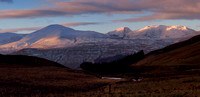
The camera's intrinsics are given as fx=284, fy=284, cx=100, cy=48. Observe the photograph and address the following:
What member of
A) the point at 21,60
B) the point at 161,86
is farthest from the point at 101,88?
the point at 21,60

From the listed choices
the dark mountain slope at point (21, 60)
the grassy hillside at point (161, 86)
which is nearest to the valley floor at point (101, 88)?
the grassy hillside at point (161, 86)

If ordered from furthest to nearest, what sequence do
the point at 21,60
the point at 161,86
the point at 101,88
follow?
the point at 21,60 → the point at 101,88 → the point at 161,86

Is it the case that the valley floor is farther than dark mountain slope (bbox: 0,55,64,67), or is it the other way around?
dark mountain slope (bbox: 0,55,64,67)

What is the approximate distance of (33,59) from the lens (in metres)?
138

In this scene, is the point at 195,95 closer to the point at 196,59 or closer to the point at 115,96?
the point at 115,96

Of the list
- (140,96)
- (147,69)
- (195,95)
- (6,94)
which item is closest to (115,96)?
(140,96)

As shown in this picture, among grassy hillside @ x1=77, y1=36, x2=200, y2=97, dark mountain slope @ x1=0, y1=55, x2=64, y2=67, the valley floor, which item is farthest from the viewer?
dark mountain slope @ x1=0, y1=55, x2=64, y2=67

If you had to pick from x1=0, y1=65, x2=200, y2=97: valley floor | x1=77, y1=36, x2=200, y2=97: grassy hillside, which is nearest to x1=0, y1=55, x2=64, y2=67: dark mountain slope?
x1=77, y1=36, x2=200, y2=97: grassy hillside

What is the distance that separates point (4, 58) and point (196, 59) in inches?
3397

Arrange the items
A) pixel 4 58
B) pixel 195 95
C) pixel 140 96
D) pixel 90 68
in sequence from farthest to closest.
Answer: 1. pixel 90 68
2. pixel 4 58
3. pixel 140 96
4. pixel 195 95

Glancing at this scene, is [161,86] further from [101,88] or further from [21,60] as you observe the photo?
[21,60]

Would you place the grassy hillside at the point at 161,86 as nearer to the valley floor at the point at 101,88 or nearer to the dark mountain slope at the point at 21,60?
the valley floor at the point at 101,88

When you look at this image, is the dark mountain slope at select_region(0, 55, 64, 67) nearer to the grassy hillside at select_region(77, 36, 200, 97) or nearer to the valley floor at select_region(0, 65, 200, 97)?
the grassy hillside at select_region(77, 36, 200, 97)

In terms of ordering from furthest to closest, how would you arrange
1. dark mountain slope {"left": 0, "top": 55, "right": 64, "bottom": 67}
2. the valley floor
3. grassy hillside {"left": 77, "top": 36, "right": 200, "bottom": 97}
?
dark mountain slope {"left": 0, "top": 55, "right": 64, "bottom": 67} → the valley floor → grassy hillside {"left": 77, "top": 36, "right": 200, "bottom": 97}
